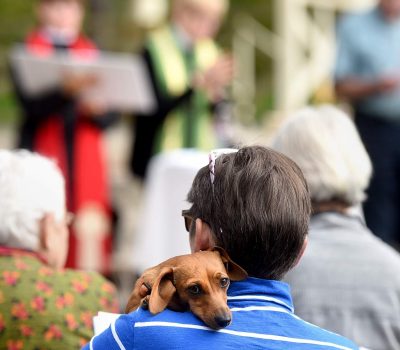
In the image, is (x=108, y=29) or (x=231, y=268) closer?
(x=231, y=268)

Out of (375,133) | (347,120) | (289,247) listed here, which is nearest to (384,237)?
(375,133)

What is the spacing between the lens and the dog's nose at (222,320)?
166 cm

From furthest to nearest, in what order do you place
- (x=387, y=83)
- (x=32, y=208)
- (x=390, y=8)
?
(x=390, y=8) → (x=387, y=83) → (x=32, y=208)

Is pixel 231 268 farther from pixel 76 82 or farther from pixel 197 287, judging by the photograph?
pixel 76 82

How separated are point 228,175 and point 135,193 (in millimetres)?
6299

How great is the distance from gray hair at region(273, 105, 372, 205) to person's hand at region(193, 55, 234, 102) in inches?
105

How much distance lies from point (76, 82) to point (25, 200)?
2.90m

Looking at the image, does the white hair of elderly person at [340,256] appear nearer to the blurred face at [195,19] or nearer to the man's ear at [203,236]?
the man's ear at [203,236]

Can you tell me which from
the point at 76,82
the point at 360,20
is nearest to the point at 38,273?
the point at 76,82

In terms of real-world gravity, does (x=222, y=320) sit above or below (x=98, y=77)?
above

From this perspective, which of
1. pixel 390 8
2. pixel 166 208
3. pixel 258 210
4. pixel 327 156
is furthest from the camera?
pixel 390 8

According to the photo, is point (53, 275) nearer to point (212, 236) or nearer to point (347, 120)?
point (212, 236)

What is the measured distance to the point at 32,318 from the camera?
7.83ft

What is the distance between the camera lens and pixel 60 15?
5.64m
